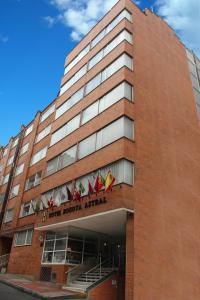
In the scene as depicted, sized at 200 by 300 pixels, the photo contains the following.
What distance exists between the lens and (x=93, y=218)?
19.3 meters

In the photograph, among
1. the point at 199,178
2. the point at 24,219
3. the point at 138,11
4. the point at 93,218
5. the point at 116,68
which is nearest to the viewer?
the point at 93,218

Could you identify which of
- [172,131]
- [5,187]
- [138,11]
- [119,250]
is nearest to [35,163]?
[5,187]

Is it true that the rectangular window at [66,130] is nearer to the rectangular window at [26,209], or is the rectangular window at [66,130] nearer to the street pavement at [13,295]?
the rectangular window at [26,209]

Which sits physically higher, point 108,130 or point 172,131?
point 172,131

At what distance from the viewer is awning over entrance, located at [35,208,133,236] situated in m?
18.0

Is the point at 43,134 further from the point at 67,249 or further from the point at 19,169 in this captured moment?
the point at 67,249

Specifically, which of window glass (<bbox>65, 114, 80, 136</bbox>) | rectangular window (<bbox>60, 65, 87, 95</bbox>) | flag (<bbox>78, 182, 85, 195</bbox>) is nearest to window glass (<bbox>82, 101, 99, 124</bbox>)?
window glass (<bbox>65, 114, 80, 136</bbox>)

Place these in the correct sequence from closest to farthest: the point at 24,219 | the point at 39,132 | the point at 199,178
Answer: the point at 199,178 → the point at 24,219 → the point at 39,132

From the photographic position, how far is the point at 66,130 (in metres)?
28.0

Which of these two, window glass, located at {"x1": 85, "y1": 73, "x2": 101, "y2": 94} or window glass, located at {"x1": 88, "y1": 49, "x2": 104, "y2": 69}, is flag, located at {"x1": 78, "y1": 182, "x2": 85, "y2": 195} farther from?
window glass, located at {"x1": 88, "y1": 49, "x2": 104, "y2": 69}

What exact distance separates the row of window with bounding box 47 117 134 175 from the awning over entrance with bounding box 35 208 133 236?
5.37 metres

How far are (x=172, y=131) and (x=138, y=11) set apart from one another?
46.4ft

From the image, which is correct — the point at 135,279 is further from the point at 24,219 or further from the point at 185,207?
the point at 24,219

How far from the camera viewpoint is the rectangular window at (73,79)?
30.8m
